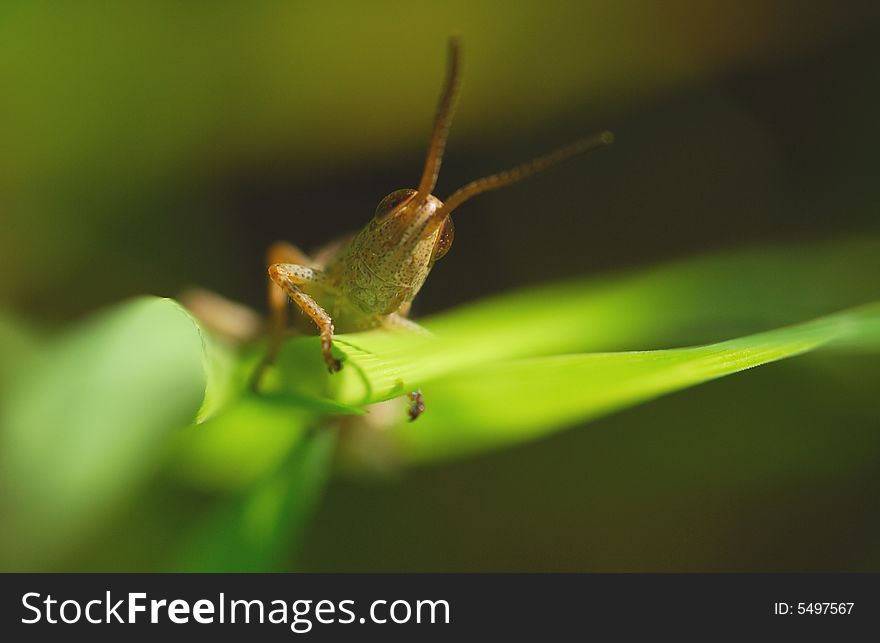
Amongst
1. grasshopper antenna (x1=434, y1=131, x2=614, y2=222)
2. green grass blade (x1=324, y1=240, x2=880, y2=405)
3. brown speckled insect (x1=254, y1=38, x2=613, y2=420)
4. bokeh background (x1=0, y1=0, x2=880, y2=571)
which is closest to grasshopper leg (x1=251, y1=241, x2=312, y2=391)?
brown speckled insect (x1=254, y1=38, x2=613, y2=420)

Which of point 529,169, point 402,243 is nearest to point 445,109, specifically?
point 529,169

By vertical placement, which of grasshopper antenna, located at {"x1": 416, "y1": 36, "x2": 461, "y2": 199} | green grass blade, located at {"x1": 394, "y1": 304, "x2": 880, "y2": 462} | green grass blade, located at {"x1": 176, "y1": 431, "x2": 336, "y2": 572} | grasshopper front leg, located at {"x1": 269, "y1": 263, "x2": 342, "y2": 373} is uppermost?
grasshopper antenna, located at {"x1": 416, "y1": 36, "x2": 461, "y2": 199}

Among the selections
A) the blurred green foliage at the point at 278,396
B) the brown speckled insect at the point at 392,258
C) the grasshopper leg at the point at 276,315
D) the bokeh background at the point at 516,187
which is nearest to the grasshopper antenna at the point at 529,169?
the brown speckled insect at the point at 392,258

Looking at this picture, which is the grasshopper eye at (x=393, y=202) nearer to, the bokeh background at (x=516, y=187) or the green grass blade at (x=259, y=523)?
the green grass blade at (x=259, y=523)

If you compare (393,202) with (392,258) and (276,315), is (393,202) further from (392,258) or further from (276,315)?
(276,315)

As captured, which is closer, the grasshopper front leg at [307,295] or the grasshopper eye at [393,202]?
the grasshopper front leg at [307,295]

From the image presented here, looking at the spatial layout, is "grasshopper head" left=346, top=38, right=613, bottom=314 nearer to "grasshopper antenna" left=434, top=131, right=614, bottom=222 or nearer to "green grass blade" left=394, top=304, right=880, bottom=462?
"grasshopper antenna" left=434, top=131, right=614, bottom=222

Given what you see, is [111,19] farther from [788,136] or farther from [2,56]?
[788,136]
